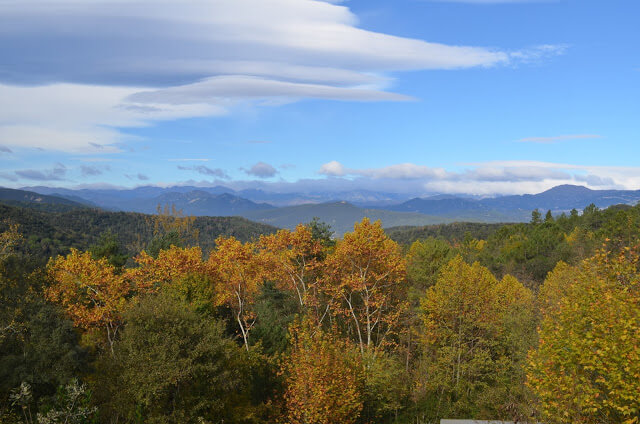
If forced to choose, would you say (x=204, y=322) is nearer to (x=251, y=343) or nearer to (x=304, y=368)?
(x=304, y=368)

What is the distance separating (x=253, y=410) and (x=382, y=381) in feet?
26.2

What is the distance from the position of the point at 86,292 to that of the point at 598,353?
3835 centimetres

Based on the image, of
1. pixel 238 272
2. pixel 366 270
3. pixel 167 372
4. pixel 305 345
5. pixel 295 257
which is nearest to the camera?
pixel 167 372

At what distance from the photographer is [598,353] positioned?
48.1 feet

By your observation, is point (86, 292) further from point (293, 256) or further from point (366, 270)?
point (366, 270)

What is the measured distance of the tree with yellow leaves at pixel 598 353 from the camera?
46.5ft

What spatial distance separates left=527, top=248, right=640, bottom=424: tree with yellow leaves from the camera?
14.2 metres

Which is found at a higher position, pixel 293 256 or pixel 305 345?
pixel 293 256

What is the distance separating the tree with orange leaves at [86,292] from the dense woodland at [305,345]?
0.17 m

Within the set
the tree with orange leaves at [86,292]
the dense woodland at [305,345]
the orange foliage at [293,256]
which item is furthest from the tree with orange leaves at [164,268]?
the orange foliage at [293,256]

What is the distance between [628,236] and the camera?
77.2 meters

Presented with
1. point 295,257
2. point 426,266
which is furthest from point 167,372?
point 426,266

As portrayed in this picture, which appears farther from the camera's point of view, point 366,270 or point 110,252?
point 110,252

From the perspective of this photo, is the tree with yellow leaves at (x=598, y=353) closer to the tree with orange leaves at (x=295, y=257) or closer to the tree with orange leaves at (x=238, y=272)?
the tree with orange leaves at (x=295, y=257)
